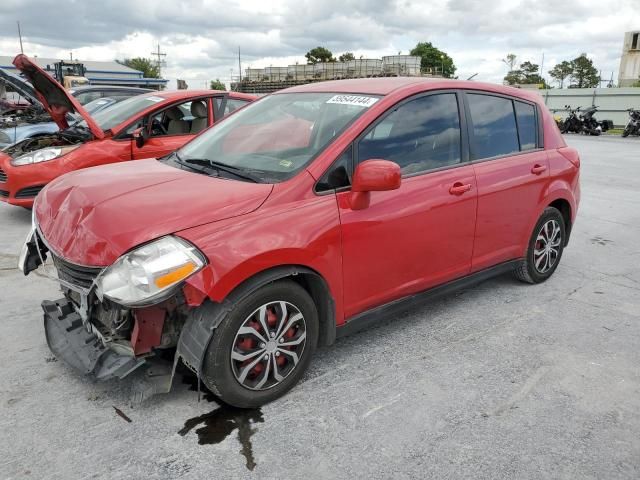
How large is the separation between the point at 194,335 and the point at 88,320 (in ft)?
1.81

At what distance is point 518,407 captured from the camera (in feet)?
9.26

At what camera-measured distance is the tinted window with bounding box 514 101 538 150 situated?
13.9 ft

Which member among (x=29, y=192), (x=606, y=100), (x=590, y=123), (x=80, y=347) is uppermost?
(x=606, y=100)

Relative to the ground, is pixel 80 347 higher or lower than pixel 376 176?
lower

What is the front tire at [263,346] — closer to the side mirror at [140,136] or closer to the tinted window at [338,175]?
the tinted window at [338,175]

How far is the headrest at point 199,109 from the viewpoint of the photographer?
699 centimetres

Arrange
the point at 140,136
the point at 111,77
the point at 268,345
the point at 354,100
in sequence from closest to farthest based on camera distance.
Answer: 1. the point at 268,345
2. the point at 354,100
3. the point at 140,136
4. the point at 111,77

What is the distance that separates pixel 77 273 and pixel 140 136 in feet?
13.2

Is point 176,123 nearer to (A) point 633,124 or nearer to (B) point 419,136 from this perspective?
(B) point 419,136

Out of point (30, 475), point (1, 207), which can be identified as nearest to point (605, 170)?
point (1, 207)

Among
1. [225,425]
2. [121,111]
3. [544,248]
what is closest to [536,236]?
[544,248]

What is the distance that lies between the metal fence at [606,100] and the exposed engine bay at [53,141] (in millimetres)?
27632

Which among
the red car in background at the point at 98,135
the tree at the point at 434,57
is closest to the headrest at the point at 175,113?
the red car in background at the point at 98,135

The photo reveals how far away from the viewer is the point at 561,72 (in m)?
80.4
